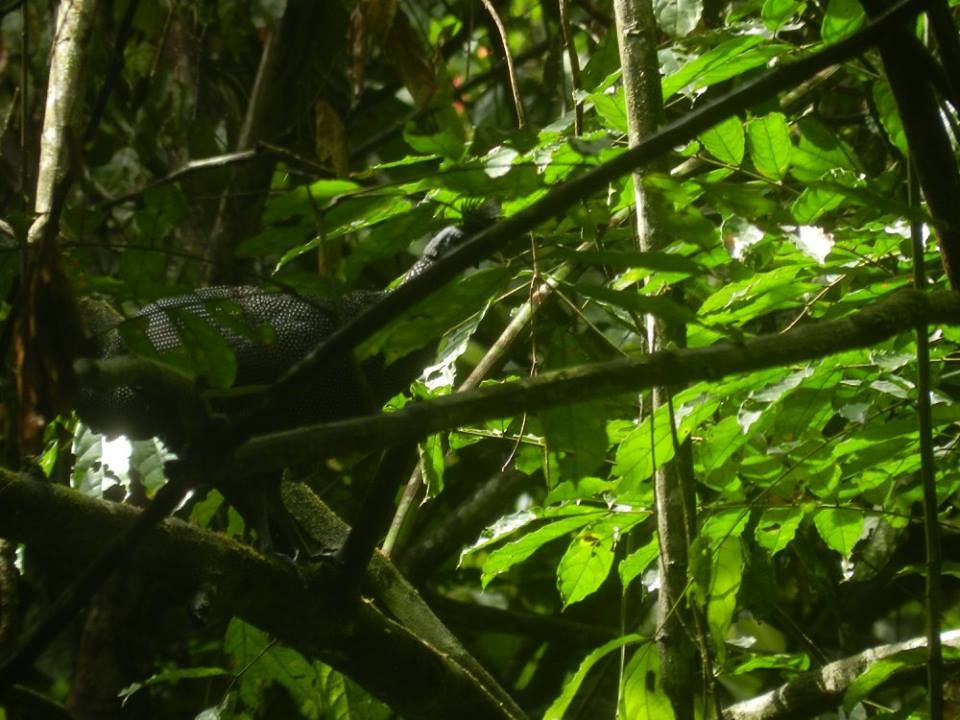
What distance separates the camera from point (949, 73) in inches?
51.1

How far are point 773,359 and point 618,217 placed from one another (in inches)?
56.8

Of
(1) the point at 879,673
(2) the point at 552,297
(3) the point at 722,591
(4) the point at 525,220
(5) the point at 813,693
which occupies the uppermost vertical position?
(4) the point at 525,220

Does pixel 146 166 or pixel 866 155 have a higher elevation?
pixel 146 166

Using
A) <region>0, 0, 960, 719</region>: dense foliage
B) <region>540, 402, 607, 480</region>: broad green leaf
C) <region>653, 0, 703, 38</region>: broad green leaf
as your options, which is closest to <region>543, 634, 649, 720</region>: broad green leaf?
<region>0, 0, 960, 719</region>: dense foliage

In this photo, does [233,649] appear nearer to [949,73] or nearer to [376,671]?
[376,671]

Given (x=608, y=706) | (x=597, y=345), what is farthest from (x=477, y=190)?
(x=608, y=706)

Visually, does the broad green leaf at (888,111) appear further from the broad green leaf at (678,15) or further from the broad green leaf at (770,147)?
the broad green leaf at (678,15)

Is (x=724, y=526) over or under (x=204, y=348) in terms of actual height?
under

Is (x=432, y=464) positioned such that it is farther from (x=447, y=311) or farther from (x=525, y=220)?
(x=525, y=220)

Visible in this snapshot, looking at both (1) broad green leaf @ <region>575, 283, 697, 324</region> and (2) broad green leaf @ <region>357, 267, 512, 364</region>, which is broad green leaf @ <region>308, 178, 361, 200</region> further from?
(1) broad green leaf @ <region>575, 283, 697, 324</region>

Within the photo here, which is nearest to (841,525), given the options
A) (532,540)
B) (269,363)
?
(532,540)

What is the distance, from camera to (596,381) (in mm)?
1066

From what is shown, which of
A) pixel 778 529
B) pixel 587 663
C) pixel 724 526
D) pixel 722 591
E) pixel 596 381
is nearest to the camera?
pixel 596 381

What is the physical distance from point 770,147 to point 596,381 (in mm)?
639
